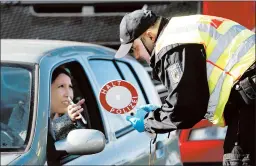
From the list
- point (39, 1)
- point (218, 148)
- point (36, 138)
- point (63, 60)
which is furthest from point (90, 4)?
point (36, 138)

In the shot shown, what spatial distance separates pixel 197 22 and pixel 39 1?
3523 millimetres

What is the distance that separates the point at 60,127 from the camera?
15.8 ft

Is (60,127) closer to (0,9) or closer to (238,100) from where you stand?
(238,100)

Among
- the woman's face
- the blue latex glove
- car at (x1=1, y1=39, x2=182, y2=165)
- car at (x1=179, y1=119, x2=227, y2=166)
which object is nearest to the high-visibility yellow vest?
the blue latex glove

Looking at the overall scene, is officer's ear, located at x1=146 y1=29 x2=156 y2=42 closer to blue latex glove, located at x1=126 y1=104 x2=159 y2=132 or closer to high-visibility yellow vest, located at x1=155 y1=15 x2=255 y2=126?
high-visibility yellow vest, located at x1=155 y1=15 x2=255 y2=126

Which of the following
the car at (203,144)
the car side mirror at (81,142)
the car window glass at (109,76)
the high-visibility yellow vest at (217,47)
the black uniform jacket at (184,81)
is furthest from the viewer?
the car at (203,144)

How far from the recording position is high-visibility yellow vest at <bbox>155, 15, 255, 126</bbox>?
165 inches

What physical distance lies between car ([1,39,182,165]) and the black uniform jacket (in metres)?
0.64

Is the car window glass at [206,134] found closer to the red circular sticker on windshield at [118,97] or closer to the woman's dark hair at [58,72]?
the woman's dark hair at [58,72]

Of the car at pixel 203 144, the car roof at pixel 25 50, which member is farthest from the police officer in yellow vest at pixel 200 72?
the car at pixel 203 144

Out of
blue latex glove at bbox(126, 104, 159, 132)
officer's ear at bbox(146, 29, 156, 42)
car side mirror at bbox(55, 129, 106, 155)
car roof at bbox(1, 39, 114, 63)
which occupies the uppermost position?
car roof at bbox(1, 39, 114, 63)

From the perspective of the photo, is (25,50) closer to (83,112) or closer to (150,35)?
(83,112)

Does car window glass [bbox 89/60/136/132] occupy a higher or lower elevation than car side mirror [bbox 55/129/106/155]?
higher

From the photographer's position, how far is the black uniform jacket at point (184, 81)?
4.04m
